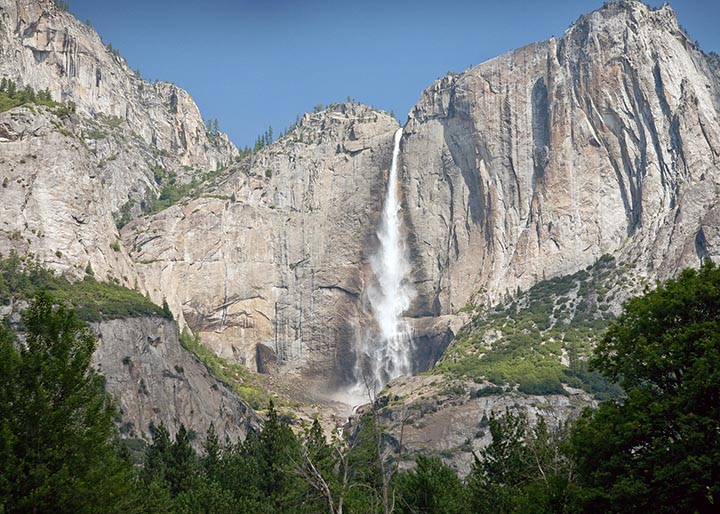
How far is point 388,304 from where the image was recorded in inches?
7042

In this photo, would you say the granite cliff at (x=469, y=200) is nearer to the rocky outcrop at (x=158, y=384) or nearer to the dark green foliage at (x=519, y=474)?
the rocky outcrop at (x=158, y=384)

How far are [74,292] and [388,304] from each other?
71449 millimetres

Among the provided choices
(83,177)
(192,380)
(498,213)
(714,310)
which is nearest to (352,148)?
(498,213)

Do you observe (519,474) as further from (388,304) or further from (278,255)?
(278,255)

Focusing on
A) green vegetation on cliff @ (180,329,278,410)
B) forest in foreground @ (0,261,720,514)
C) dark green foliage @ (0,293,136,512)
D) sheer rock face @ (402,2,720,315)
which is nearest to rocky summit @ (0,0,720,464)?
sheer rock face @ (402,2,720,315)

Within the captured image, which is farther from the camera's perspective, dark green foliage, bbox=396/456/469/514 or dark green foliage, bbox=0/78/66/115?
dark green foliage, bbox=0/78/66/115

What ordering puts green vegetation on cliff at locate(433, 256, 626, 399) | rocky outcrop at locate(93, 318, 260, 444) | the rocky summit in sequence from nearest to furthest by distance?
rocky outcrop at locate(93, 318, 260, 444)
green vegetation on cliff at locate(433, 256, 626, 399)
the rocky summit

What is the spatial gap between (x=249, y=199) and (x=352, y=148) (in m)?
25.8

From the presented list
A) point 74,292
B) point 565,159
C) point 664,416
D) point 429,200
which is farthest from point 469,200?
point 664,416

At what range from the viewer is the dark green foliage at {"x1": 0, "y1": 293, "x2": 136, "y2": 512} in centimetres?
3062

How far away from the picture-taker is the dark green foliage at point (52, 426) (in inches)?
1206

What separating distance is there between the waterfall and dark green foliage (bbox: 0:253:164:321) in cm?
5447

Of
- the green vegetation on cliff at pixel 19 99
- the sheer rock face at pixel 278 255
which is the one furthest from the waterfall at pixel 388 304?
the green vegetation on cliff at pixel 19 99

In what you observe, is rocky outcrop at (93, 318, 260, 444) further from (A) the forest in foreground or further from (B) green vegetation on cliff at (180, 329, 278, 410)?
(A) the forest in foreground
